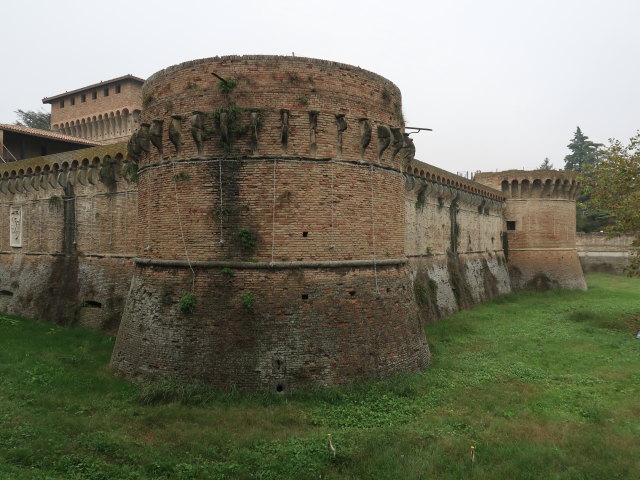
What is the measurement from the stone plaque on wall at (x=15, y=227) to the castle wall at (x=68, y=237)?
4 centimetres

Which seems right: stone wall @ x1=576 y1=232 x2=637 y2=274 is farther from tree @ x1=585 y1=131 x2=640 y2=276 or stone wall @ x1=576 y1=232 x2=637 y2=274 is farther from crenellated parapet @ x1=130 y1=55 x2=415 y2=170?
crenellated parapet @ x1=130 y1=55 x2=415 y2=170

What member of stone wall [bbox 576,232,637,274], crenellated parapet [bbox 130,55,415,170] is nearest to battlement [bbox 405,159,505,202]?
crenellated parapet [bbox 130,55,415,170]

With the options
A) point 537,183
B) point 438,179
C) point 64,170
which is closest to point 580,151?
point 537,183

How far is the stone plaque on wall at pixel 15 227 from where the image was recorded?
20.4m

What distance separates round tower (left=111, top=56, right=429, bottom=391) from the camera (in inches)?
391

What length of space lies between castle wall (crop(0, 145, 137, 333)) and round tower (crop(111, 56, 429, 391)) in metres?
5.72

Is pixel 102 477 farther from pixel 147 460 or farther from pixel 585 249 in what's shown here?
pixel 585 249

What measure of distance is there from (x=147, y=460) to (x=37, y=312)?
1398 centimetres

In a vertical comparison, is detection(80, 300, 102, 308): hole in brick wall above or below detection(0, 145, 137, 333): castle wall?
below

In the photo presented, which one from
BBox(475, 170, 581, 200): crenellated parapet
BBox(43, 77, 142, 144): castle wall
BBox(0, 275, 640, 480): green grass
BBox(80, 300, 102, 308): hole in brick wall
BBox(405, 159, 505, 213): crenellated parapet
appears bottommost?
BBox(0, 275, 640, 480): green grass

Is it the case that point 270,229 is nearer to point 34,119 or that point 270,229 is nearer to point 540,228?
point 540,228

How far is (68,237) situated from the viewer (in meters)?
18.3

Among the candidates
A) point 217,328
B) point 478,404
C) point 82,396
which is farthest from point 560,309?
point 82,396

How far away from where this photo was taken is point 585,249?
42.7m
